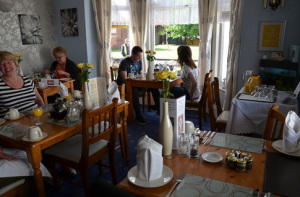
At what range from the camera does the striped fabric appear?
2312 mm

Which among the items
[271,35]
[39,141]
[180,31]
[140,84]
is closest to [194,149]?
[39,141]

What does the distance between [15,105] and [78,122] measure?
81 cm

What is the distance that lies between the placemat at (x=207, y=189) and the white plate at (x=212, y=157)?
19 centimetres

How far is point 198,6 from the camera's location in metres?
3.91

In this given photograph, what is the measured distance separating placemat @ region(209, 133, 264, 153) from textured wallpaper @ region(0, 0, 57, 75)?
12.4ft

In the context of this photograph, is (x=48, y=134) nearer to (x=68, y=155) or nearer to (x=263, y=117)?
(x=68, y=155)

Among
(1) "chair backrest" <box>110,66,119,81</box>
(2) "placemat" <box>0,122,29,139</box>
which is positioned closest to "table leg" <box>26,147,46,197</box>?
(2) "placemat" <box>0,122,29,139</box>

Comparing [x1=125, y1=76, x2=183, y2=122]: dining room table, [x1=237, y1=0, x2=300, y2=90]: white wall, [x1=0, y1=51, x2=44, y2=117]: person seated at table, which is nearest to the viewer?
[x1=0, y1=51, x2=44, y2=117]: person seated at table

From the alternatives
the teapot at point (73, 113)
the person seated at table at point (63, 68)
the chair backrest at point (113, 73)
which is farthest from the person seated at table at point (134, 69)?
the teapot at point (73, 113)

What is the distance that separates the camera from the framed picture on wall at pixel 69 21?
4613 millimetres

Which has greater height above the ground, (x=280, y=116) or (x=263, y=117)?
(x=280, y=116)

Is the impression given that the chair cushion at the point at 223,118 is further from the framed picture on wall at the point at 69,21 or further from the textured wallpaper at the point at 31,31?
the textured wallpaper at the point at 31,31

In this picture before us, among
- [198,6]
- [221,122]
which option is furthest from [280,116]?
[198,6]

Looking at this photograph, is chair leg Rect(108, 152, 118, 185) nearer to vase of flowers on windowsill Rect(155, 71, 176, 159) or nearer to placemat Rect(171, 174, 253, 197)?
vase of flowers on windowsill Rect(155, 71, 176, 159)
